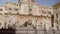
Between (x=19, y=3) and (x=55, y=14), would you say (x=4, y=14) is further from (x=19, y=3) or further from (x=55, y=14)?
(x=55, y=14)

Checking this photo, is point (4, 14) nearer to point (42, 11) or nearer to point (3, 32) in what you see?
point (42, 11)

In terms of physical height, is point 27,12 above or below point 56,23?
above

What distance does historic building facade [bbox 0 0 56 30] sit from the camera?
1357cm

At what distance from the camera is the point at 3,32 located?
7.21 metres

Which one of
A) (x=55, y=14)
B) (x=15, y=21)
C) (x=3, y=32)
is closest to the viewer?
(x=3, y=32)

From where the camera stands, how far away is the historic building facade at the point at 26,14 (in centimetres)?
1357

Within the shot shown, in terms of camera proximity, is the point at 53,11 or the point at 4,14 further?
the point at 53,11

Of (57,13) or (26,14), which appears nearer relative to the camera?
(26,14)

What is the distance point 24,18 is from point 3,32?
22.6 ft

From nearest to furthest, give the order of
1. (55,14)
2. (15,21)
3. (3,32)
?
(3,32) → (15,21) → (55,14)

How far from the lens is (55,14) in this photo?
1454 centimetres

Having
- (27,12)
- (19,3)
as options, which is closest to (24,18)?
(27,12)

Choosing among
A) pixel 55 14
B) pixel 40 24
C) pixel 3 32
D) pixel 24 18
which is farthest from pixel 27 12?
pixel 3 32

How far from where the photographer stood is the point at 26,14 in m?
14.0
